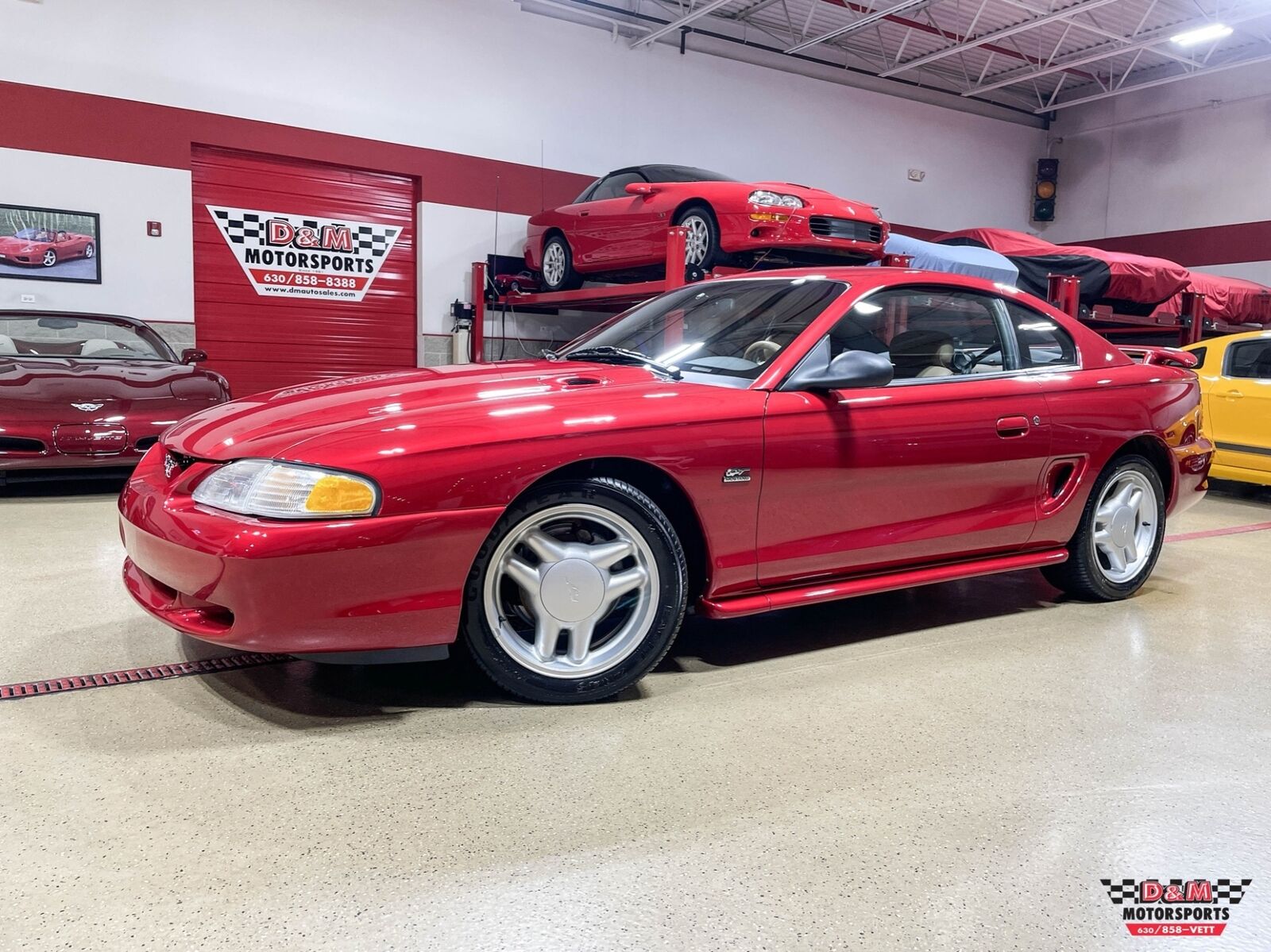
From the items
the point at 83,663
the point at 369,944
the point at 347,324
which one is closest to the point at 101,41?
the point at 347,324

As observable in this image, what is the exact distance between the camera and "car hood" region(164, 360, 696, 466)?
78.0 inches

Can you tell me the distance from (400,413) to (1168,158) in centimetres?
1419

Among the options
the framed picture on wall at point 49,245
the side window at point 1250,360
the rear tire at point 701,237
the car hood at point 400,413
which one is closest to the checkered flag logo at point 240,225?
the framed picture on wall at point 49,245

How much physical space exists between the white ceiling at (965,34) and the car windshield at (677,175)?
310cm

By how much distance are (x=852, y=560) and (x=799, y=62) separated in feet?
33.8

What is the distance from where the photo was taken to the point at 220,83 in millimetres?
8016

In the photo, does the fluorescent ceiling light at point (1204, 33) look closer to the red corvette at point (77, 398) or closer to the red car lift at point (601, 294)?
the red car lift at point (601, 294)

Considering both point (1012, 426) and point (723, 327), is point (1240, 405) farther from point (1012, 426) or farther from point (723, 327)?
point (723, 327)

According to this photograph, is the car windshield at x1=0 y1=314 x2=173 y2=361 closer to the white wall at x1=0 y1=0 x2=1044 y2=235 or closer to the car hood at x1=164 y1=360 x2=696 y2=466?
the white wall at x1=0 y1=0 x2=1044 y2=235

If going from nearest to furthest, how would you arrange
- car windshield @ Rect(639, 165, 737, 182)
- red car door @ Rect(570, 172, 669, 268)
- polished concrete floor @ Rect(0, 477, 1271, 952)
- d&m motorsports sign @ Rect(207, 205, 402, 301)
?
polished concrete floor @ Rect(0, 477, 1271, 952)
red car door @ Rect(570, 172, 669, 268)
car windshield @ Rect(639, 165, 737, 182)
d&m motorsports sign @ Rect(207, 205, 402, 301)

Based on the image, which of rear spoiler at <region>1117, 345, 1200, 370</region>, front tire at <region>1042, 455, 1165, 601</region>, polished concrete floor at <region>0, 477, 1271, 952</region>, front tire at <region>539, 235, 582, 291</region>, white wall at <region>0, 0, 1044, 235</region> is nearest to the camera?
polished concrete floor at <region>0, 477, 1271, 952</region>

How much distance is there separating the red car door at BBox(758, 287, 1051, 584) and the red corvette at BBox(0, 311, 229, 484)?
3.98 meters

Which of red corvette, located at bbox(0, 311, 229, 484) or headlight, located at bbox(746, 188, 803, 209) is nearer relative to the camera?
red corvette, located at bbox(0, 311, 229, 484)

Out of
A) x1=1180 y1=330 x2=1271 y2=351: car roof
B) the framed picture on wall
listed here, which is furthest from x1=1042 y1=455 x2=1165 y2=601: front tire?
the framed picture on wall
